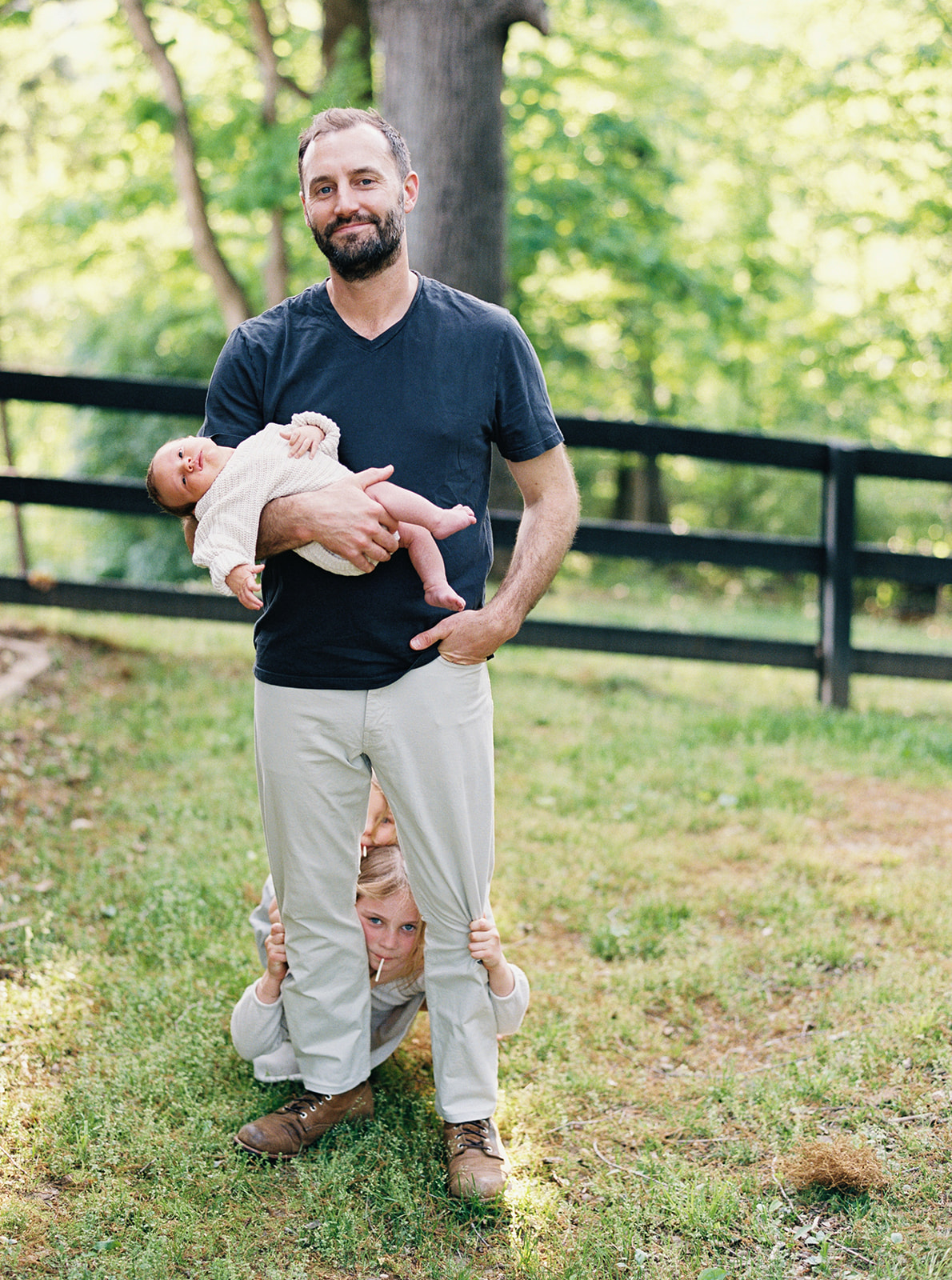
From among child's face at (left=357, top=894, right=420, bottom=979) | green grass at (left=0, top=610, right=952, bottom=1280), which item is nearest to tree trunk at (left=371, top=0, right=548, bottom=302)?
green grass at (left=0, top=610, right=952, bottom=1280)

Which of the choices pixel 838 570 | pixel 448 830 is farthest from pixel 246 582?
pixel 838 570

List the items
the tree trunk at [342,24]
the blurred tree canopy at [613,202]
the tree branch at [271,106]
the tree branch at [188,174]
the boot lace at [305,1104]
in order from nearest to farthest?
the boot lace at [305,1104]
the tree trunk at [342,24]
the tree branch at [188,174]
the tree branch at [271,106]
the blurred tree canopy at [613,202]

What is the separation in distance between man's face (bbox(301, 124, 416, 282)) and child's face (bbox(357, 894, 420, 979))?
1.48 m

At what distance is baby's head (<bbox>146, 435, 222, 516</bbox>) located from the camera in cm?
239

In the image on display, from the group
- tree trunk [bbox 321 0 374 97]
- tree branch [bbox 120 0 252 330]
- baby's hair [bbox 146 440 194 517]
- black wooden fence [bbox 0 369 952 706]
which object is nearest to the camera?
baby's hair [bbox 146 440 194 517]

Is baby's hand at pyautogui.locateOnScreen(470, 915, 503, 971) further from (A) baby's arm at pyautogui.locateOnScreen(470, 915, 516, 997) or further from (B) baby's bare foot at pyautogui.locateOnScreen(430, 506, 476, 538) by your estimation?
(B) baby's bare foot at pyautogui.locateOnScreen(430, 506, 476, 538)

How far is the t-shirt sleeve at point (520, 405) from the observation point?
2543mm

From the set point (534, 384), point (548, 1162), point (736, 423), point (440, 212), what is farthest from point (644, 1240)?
point (736, 423)

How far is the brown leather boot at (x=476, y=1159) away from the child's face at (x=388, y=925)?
1.39ft

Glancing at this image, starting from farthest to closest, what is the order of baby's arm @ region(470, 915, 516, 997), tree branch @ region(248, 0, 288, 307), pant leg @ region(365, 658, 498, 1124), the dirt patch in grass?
tree branch @ region(248, 0, 288, 307) → the dirt patch in grass → baby's arm @ region(470, 915, 516, 997) → pant leg @ region(365, 658, 498, 1124)

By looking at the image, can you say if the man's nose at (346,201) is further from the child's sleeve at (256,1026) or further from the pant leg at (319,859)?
the child's sleeve at (256,1026)

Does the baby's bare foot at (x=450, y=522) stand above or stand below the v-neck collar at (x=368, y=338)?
below

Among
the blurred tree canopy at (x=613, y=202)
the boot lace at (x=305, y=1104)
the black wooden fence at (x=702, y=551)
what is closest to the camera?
the boot lace at (x=305, y=1104)

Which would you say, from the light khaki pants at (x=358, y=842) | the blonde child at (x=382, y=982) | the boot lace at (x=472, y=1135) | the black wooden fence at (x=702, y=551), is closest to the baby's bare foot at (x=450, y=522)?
the light khaki pants at (x=358, y=842)
